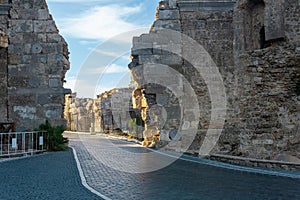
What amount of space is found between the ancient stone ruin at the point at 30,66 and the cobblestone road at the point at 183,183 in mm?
4099

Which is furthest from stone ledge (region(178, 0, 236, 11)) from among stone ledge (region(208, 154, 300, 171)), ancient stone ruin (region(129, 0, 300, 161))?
stone ledge (region(208, 154, 300, 171))

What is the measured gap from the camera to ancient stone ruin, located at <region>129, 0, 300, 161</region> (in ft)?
36.5

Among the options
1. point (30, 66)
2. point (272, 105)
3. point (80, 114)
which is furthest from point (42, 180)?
point (80, 114)

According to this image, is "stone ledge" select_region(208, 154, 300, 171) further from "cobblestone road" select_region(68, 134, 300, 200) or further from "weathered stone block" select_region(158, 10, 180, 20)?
"weathered stone block" select_region(158, 10, 180, 20)

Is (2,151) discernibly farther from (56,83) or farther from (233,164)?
(233,164)

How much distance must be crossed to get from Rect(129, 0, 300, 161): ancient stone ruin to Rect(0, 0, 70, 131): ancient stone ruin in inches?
103

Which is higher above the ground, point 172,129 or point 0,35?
point 0,35

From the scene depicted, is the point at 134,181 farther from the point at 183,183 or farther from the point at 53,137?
the point at 53,137

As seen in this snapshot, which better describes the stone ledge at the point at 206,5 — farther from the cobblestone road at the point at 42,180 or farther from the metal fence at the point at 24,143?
the cobblestone road at the point at 42,180

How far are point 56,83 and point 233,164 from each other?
6.32 m

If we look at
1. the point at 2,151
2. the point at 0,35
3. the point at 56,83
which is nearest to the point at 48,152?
the point at 2,151

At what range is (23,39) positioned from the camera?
11656 millimetres

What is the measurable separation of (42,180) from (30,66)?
637cm

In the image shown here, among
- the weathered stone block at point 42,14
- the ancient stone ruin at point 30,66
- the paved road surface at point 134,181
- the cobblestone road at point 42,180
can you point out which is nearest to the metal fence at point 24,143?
the ancient stone ruin at point 30,66
